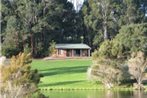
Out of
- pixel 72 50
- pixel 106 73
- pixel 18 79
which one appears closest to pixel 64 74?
pixel 106 73

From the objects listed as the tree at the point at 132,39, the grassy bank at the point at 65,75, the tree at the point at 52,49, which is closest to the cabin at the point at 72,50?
the tree at the point at 52,49

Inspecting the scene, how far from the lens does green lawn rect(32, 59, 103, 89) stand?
61.4 m

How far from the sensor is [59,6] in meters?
99.3

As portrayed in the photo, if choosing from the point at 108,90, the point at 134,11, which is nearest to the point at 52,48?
the point at 134,11

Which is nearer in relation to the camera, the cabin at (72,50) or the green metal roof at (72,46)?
the green metal roof at (72,46)

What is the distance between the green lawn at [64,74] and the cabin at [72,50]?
10548 mm

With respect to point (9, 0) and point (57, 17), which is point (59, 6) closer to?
point (57, 17)

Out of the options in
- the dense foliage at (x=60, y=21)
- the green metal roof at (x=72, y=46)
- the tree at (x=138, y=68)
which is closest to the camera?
the tree at (x=138, y=68)

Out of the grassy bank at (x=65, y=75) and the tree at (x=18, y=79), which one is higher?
the tree at (x=18, y=79)

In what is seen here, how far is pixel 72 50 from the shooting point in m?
99.9

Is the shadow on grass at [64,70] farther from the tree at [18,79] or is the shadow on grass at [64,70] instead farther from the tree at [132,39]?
the tree at [18,79]

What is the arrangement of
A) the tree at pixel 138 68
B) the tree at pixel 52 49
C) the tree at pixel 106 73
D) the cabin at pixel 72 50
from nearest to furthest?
the tree at pixel 106 73
the tree at pixel 138 68
the tree at pixel 52 49
the cabin at pixel 72 50

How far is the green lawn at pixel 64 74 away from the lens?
2418 inches

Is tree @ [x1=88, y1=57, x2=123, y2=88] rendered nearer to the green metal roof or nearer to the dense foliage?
the dense foliage
